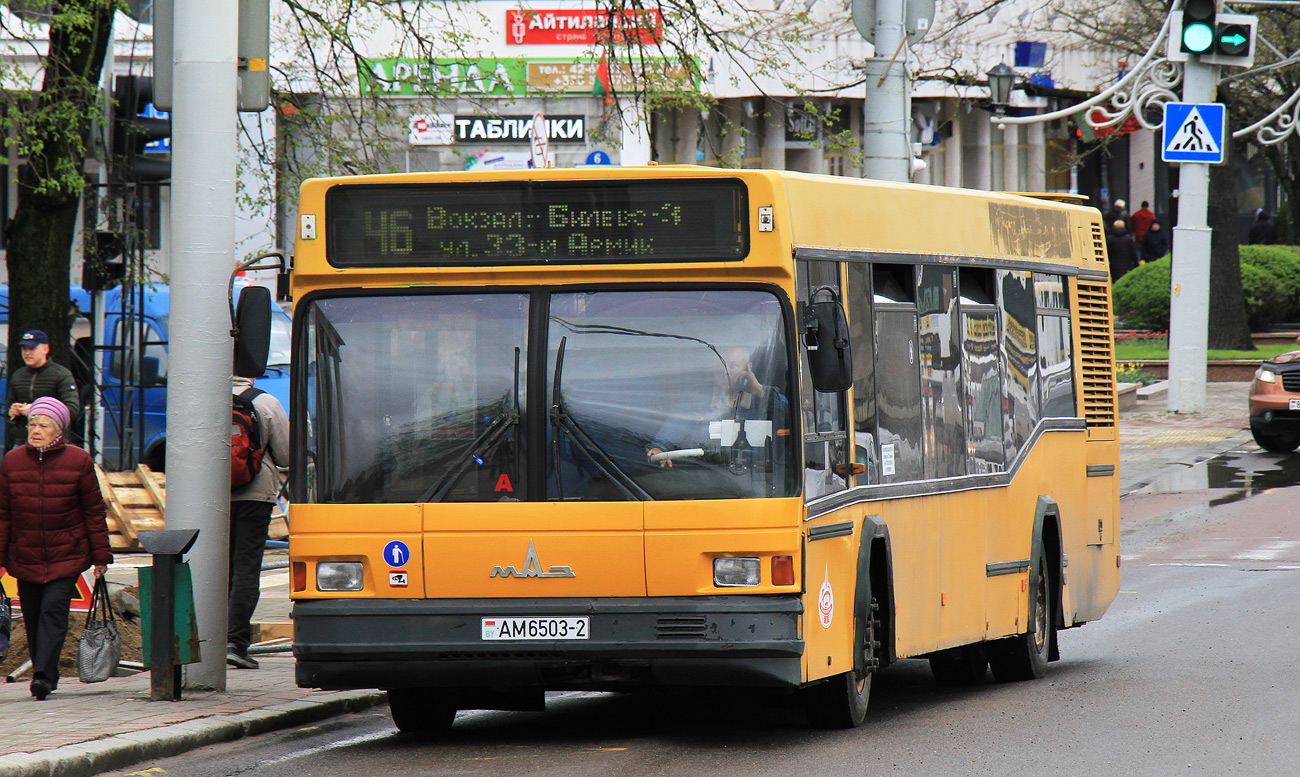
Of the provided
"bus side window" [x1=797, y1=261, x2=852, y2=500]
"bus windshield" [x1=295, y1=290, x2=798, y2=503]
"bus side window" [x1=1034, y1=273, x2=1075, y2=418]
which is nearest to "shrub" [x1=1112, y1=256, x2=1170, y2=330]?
"bus side window" [x1=1034, y1=273, x2=1075, y2=418]

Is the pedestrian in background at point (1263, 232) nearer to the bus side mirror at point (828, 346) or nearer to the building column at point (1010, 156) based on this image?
the building column at point (1010, 156)

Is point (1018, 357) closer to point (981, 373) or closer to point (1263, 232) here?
point (981, 373)

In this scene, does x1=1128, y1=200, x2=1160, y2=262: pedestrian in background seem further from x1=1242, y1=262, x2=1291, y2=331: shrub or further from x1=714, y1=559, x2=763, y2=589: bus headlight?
x1=714, y1=559, x2=763, y2=589: bus headlight

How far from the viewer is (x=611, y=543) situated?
7684 mm

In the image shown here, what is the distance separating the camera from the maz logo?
7.71 m

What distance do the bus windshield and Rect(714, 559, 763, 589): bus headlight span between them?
0.90ft

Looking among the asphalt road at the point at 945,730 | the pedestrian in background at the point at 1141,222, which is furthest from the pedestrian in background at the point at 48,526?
the pedestrian in background at the point at 1141,222

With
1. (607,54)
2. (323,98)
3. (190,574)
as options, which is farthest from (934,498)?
(323,98)

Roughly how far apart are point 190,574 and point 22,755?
80.3 inches

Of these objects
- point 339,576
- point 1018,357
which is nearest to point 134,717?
point 339,576

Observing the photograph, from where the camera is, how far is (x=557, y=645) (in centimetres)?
770

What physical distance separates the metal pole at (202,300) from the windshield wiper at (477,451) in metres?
2.43

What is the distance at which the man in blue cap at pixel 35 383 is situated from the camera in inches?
539

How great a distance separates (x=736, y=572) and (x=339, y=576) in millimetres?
1690
